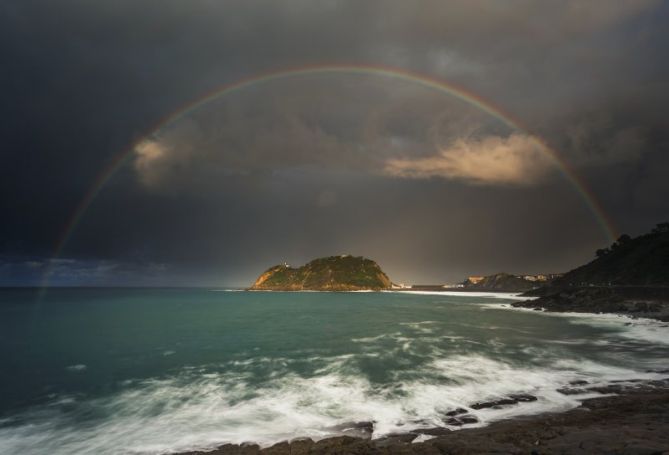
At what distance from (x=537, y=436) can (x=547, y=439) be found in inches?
15.4

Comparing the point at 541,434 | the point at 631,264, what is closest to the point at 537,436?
the point at 541,434

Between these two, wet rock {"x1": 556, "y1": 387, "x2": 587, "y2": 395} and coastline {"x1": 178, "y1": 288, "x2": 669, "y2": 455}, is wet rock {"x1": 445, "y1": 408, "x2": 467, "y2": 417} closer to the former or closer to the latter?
coastline {"x1": 178, "y1": 288, "x2": 669, "y2": 455}

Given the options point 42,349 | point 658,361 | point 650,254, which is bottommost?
point 42,349

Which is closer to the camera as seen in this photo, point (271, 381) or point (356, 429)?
point (356, 429)

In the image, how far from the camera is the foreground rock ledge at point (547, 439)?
8445 millimetres

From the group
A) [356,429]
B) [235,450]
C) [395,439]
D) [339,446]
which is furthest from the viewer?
[356,429]

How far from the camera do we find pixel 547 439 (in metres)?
9.52

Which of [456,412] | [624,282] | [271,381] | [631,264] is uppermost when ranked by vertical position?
[631,264]

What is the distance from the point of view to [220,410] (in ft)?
51.5

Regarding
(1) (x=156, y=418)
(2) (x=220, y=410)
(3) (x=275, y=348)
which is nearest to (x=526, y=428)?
(2) (x=220, y=410)

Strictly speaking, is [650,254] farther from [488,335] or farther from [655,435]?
[655,435]

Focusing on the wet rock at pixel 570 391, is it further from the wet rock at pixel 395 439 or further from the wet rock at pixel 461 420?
the wet rock at pixel 395 439

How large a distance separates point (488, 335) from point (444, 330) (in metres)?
6.39

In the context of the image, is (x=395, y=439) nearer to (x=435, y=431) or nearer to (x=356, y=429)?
(x=435, y=431)
